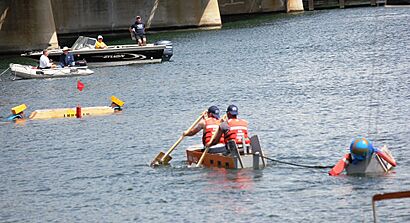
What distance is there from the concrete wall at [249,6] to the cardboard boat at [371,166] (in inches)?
3415

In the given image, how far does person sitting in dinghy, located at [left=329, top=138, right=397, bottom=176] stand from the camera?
2572cm

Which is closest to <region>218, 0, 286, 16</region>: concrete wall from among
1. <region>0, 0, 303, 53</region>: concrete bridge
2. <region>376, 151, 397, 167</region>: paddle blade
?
<region>0, 0, 303, 53</region>: concrete bridge

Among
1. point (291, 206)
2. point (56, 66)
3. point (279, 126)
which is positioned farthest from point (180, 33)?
point (291, 206)

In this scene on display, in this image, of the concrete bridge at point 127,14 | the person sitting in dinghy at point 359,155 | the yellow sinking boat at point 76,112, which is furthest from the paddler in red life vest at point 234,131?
the concrete bridge at point 127,14

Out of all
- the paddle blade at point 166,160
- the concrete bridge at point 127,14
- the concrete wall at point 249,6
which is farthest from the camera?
the concrete wall at point 249,6

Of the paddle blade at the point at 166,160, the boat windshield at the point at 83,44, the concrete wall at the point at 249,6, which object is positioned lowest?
the paddle blade at the point at 166,160

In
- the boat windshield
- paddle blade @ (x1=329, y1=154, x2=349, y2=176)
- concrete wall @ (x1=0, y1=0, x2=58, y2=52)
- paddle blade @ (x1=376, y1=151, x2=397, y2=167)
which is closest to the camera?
paddle blade @ (x1=376, y1=151, x2=397, y2=167)

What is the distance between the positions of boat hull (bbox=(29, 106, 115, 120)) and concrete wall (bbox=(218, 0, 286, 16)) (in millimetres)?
70399

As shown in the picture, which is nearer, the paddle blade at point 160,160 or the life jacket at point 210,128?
the life jacket at point 210,128

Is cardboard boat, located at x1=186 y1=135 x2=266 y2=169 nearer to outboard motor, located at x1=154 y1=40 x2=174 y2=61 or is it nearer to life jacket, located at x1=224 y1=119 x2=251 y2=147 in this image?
life jacket, located at x1=224 y1=119 x2=251 y2=147

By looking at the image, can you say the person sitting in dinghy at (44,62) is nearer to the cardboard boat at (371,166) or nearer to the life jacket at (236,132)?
→ the life jacket at (236,132)

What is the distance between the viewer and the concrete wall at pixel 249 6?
113 metres

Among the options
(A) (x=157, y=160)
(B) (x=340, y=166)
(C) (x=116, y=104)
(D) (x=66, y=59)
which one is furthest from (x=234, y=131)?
(D) (x=66, y=59)

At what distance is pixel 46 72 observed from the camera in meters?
58.7
